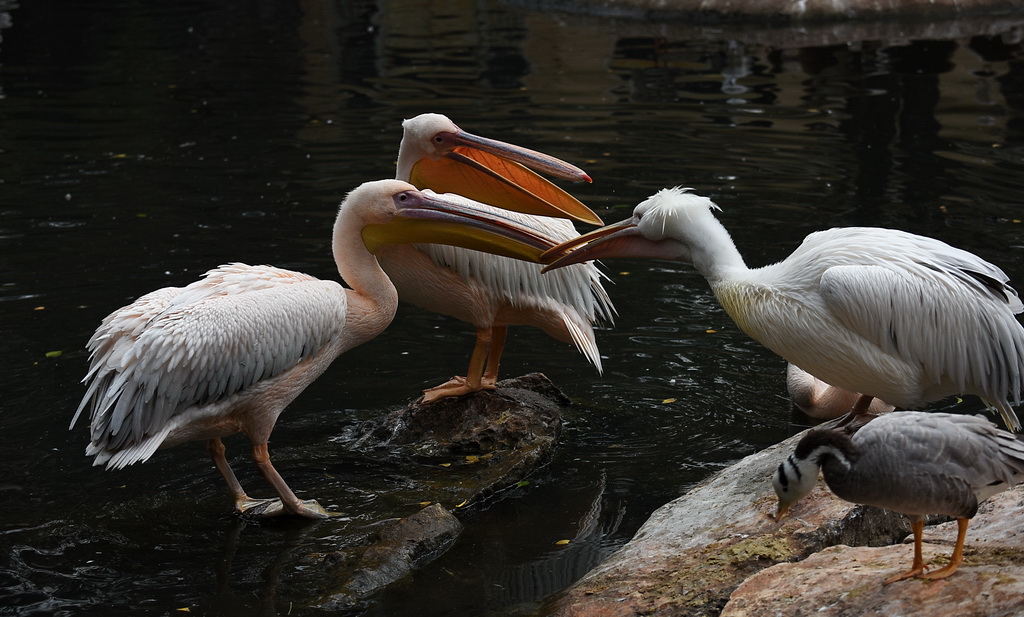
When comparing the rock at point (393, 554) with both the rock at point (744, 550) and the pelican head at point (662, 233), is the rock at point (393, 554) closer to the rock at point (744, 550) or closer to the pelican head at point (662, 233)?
the rock at point (744, 550)

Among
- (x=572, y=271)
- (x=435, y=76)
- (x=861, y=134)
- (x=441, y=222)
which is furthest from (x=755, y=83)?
(x=441, y=222)

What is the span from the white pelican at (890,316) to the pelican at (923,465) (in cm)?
90

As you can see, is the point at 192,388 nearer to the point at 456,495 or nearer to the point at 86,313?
the point at 456,495

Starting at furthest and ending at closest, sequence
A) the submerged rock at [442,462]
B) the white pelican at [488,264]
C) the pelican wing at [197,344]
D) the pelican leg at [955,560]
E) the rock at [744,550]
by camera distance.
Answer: the white pelican at [488,264] < the pelican wing at [197,344] < the submerged rock at [442,462] < the rock at [744,550] < the pelican leg at [955,560]

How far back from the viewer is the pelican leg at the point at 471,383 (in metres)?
5.24

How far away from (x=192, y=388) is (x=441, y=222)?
1.26 m

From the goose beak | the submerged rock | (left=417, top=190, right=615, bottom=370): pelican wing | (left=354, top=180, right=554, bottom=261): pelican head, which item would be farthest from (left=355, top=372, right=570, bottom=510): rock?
the goose beak

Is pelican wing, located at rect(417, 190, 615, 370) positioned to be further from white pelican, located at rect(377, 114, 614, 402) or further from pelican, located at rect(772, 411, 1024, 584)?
pelican, located at rect(772, 411, 1024, 584)

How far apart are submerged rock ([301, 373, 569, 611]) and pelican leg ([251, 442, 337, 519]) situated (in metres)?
0.26

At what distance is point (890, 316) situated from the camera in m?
3.87

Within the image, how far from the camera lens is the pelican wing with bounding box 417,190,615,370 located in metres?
5.21

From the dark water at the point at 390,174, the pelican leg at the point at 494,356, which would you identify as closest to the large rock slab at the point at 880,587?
the dark water at the point at 390,174

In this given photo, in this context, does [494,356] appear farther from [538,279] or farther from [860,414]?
[860,414]

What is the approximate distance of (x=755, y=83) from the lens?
12.6 metres
